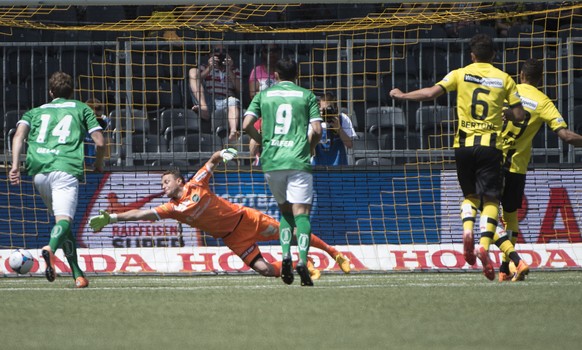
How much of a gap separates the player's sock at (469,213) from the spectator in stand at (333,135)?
3.76 meters

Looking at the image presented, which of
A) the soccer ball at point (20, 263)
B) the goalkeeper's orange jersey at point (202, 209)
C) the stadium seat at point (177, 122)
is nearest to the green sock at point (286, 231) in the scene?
the goalkeeper's orange jersey at point (202, 209)

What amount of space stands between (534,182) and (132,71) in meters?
4.95

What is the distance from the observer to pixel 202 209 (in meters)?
10.7

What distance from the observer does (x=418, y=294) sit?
8133 mm

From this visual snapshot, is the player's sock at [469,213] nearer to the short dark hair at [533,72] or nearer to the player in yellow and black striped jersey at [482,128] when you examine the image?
the player in yellow and black striped jersey at [482,128]

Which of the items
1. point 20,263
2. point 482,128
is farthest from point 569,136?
point 20,263

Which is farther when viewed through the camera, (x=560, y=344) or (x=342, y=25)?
(x=342, y=25)

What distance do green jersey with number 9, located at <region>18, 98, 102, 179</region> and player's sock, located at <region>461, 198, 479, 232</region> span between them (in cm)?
320

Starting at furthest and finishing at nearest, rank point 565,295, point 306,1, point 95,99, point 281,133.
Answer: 1. point 95,99
2. point 306,1
3. point 281,133
4. point 565,295

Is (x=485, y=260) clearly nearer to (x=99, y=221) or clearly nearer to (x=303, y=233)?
(x=303, y=233)

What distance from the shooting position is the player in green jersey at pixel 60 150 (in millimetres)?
9633

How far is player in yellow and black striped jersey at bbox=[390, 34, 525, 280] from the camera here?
30.3 ft

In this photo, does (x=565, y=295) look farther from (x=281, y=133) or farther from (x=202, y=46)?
(x=202, y=46)

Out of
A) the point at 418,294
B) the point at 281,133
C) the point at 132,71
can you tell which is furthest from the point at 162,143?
the point at 418,294
